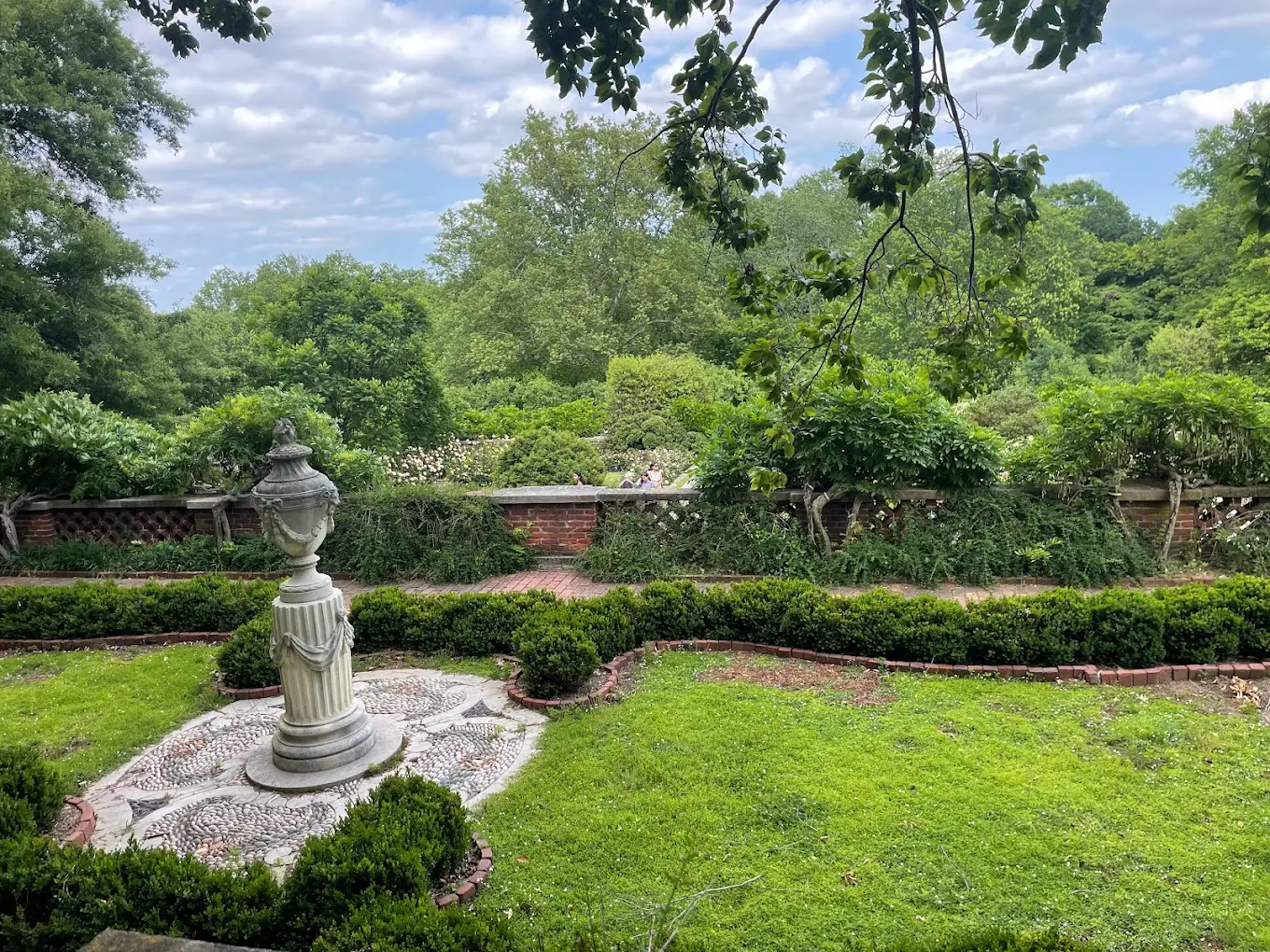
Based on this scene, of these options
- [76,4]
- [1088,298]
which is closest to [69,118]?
[76,4]

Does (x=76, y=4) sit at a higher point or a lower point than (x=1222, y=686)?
higher

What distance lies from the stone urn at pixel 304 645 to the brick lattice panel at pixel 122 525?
5.59 meters

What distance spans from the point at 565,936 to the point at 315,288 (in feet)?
39.9

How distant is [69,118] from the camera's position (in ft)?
45.6

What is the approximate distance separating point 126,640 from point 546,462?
6577mm

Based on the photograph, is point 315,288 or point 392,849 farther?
point 315,288

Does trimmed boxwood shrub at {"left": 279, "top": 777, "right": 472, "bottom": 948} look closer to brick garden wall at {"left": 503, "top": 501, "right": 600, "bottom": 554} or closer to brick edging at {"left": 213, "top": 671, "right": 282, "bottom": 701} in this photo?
brick edging at {"left": 213, "top": 671, "right": 282, "bottom": 701}

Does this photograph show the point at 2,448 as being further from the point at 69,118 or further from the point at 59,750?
the point at 69,118

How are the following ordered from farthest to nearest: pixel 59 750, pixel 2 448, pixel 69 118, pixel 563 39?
pixel 69 118
pixel 2 448
pixel 59 750
pixel 563 39

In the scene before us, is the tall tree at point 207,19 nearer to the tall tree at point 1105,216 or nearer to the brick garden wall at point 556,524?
the brick garden wall at point 556,524

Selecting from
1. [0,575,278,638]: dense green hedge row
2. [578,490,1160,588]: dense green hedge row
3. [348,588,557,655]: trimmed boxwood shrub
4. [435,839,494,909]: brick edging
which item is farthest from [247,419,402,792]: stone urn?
[578,490,1160,588]: dense green hedge row

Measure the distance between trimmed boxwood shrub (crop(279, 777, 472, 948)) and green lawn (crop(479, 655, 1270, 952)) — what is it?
0.30 m

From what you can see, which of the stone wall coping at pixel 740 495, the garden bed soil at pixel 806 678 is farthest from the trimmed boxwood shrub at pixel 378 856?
the stone wall coping at pixel 740 495

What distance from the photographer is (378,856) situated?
287 cm
